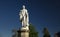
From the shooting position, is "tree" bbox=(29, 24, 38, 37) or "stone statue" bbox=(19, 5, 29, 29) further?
"tree" bbox=(29, 24, 38, 37)

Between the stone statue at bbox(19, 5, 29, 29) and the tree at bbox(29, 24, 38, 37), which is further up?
the stone statue at bbox(19, 5, 29, 29)

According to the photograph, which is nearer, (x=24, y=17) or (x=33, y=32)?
(x=24, y=17)

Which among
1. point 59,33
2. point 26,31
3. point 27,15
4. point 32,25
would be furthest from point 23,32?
point 32,25

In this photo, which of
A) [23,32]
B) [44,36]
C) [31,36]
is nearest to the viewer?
[23,32]

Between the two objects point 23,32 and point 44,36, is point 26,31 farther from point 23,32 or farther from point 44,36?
point 44,36

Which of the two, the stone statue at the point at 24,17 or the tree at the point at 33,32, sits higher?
the stone statue at the point at 24,17

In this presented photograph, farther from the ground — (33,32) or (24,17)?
(24,17)

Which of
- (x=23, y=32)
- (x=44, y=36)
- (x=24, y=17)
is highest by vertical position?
(x=24, y=17)

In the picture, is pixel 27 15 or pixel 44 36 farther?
pixel 44 36

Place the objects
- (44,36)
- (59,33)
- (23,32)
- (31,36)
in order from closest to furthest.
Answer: (23,32)
(59,33)
(31,36)
(44,36)

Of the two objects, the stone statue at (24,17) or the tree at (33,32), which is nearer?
the stone statue at (24,17)

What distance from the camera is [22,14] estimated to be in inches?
659

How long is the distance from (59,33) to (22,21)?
23.3ft

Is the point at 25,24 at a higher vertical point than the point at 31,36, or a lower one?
higher
